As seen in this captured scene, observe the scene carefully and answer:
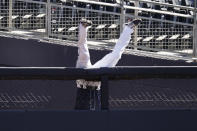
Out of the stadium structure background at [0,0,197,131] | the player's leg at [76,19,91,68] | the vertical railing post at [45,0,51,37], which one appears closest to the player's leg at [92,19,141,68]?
the player's leg at [76,19,91,68]

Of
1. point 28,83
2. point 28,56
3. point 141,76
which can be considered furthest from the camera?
point 28,56

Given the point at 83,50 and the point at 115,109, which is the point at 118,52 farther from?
the point at 115,109

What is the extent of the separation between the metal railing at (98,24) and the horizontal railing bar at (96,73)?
628 centimetres

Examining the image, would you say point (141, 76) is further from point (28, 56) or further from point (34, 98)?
point (28, 56)

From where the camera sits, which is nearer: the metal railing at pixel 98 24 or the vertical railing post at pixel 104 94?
the vertical railing post at pixel 104 94

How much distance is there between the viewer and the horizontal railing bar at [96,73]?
679 centimetres

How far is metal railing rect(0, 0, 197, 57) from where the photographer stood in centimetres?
1321

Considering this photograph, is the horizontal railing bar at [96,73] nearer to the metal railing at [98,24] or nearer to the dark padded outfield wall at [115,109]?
the dark padded outfield wall at [115,109]

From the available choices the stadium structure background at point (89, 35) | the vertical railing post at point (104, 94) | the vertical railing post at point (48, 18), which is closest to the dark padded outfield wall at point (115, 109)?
the vertical railing post at point (104, 94)

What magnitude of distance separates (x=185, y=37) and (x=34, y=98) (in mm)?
6524

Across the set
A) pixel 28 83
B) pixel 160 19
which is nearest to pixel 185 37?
pixel 160 19

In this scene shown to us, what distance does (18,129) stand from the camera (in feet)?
22.5

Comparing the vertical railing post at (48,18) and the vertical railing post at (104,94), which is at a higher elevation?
the vertical railing post at (48,18)

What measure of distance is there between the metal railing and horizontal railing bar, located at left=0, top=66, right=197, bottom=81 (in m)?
6.28
